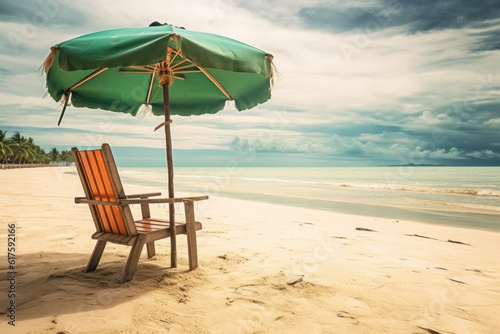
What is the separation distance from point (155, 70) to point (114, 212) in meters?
1.64

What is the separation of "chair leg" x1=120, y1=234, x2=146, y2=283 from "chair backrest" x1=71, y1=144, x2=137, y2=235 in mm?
99

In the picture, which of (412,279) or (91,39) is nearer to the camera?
(91,39)

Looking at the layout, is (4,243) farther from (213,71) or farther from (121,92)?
(213,71)

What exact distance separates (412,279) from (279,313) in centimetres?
177

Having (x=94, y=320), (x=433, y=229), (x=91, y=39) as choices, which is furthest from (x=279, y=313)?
(x=433, y=229)

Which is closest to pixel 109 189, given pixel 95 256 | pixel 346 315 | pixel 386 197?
pixel 95 256

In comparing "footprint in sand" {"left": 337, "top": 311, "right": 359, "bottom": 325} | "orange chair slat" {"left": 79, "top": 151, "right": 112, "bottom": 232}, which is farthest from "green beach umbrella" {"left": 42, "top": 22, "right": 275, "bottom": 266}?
"footprint in sand" {"left": 337, "top": 311, "right": 359, "bottom": 325}

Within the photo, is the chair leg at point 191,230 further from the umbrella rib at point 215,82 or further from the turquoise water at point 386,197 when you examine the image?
the turquoise water at point 386,197

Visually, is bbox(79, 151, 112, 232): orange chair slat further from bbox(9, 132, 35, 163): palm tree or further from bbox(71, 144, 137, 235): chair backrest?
bbox(9, 132, 35, 163): palm tree

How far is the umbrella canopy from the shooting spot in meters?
2.39

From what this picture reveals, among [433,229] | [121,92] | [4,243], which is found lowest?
[433,229]

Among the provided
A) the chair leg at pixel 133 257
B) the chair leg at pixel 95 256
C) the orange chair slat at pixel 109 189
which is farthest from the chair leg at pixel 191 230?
the chair leg at pixel 95 256

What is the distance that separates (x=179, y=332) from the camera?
2.16m

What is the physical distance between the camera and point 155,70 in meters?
3.52
